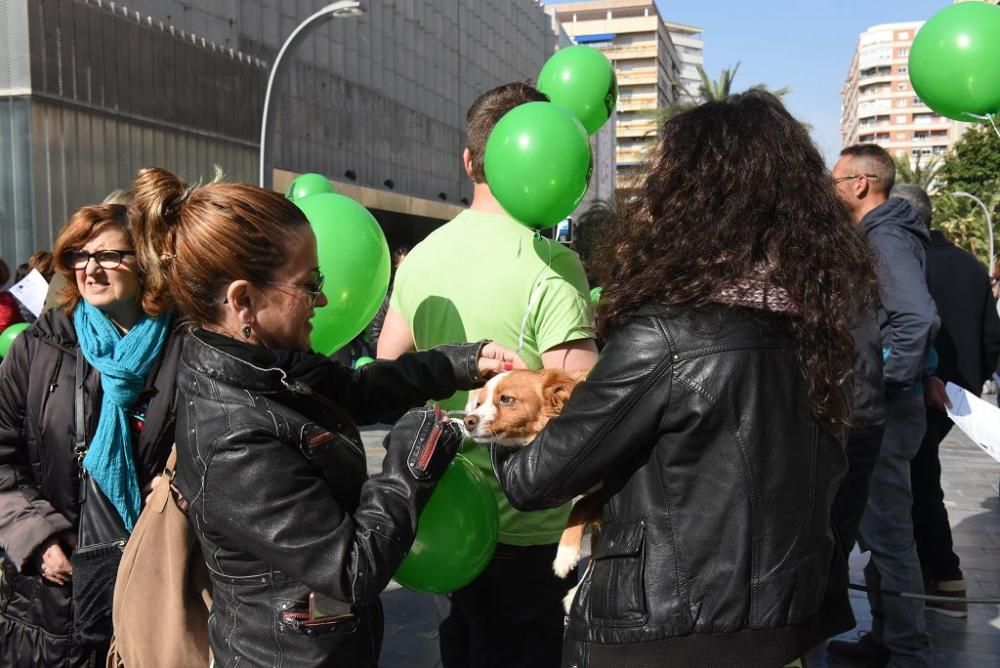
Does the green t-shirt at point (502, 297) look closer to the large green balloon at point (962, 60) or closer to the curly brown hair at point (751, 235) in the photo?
the curly brown hair at point (751, 235)

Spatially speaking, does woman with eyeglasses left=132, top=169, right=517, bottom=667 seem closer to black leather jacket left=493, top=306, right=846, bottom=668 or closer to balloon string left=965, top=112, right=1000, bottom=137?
black leather jacket left=493, top=306, right=846, bottom=668

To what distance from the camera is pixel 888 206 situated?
3969 millimetres

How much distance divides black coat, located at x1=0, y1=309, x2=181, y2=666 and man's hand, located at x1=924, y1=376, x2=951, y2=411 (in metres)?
3.61

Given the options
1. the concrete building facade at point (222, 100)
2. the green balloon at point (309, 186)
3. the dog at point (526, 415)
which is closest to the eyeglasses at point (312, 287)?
the dog at point (526, 415)

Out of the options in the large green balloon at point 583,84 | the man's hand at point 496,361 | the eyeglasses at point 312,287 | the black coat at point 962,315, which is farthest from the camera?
the black coat at point 962,315

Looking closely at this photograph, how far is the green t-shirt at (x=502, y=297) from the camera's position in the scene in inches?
97.8

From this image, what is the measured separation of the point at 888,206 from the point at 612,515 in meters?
2.87

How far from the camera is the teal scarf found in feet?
8.44

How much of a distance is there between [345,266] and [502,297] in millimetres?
574

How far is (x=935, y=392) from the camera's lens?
434cm

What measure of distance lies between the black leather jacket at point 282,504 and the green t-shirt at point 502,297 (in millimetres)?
593

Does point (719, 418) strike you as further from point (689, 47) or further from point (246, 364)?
point (689, 47)

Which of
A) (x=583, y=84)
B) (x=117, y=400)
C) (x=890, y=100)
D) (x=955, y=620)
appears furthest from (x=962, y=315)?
(x=890, y=100)

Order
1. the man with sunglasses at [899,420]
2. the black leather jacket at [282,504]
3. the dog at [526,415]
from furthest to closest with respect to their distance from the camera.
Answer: the man with sunglasses at [899,420] → the dog at [526,415] → the black leather jacket at [282,504]
